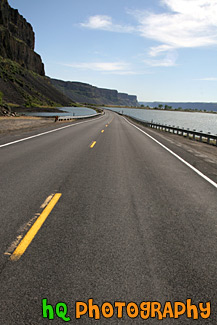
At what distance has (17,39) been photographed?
12738 cm

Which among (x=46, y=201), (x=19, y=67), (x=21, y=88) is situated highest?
(x=19, y=67)

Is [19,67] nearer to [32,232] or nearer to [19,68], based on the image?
[19,68]

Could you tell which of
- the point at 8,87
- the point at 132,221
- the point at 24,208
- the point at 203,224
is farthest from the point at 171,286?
→ the point at 8,87

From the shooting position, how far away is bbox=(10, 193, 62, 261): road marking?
11.2 ft

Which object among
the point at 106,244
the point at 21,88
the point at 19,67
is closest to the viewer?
the point at 106,244

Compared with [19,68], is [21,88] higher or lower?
lower

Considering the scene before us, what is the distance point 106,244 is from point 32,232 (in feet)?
3.73

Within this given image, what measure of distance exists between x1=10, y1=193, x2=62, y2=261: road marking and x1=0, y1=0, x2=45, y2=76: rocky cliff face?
4758 inches

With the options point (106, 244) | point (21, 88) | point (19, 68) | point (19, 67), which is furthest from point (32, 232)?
point (19, 67)

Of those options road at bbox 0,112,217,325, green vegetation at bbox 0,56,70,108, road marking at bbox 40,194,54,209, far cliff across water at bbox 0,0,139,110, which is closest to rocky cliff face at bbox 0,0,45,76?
far cliff across water at bbox 0,0,139,110

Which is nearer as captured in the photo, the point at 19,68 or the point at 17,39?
the point at 19,68

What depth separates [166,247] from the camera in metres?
3.81

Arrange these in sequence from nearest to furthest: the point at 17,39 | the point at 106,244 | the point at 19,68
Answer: the point at 106,244
the point at 19,68
the point at 17,39

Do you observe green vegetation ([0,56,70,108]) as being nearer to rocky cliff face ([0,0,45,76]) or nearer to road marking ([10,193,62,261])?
rocky cliff face ([0,0,45,76])
